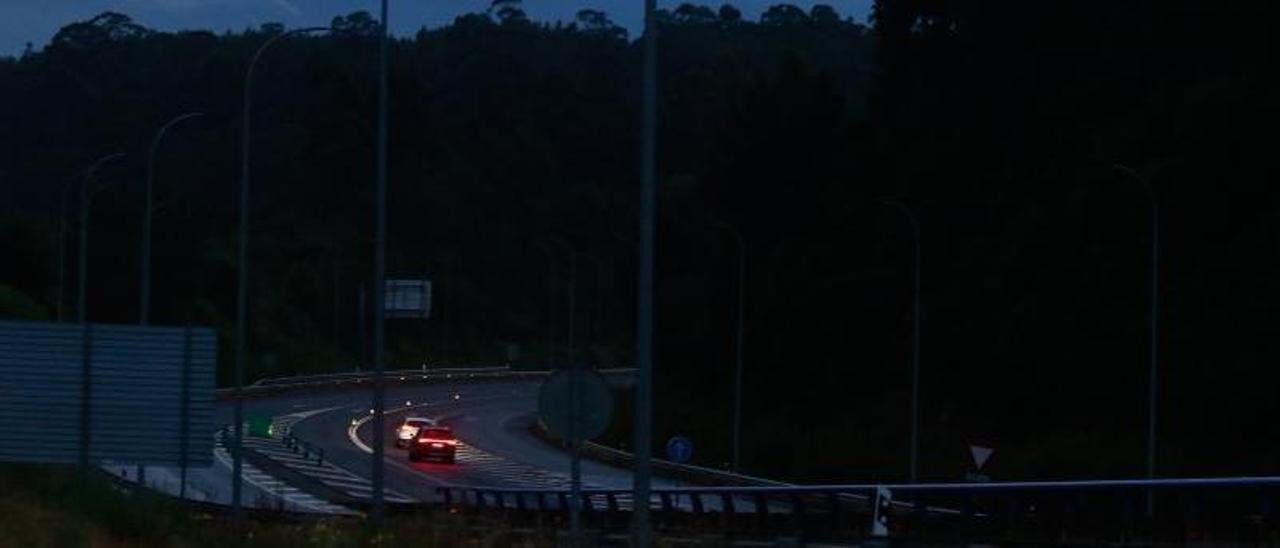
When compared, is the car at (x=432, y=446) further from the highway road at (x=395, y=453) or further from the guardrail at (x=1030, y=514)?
the guardrail at (x=1030, y=514)

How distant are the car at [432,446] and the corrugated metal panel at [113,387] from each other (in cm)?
4999

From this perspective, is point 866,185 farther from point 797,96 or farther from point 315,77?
point 315,77

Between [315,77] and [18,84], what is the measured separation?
109ft

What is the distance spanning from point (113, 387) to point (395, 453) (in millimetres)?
54453

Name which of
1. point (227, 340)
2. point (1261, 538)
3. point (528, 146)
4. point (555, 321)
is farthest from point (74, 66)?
point (1261, 538)

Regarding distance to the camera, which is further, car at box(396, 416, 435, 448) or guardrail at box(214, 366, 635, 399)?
guardrail at box(214, 366, 635, 399)

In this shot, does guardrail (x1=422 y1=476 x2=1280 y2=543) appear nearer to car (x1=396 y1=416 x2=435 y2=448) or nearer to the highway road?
the highway road

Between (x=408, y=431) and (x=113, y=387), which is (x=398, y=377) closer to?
(x=408, y=431)

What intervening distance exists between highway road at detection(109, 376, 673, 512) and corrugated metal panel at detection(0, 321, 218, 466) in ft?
61.5

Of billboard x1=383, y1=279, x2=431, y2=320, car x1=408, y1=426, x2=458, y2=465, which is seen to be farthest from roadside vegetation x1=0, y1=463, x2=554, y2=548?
billboard x1=383, y1=279, x2=431, y2=320

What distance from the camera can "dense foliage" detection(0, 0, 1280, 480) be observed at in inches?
2213

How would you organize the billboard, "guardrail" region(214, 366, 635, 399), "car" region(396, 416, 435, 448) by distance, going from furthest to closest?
"guardrail" region(214, 366, 635, 399) → the billboard → "car" region(396, 416, 435, 448)

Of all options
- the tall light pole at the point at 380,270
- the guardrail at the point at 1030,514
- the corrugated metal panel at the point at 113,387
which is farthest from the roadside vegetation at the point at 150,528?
the guardrail at the point at 1030,514

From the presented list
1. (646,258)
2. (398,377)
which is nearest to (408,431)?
(398,377)
